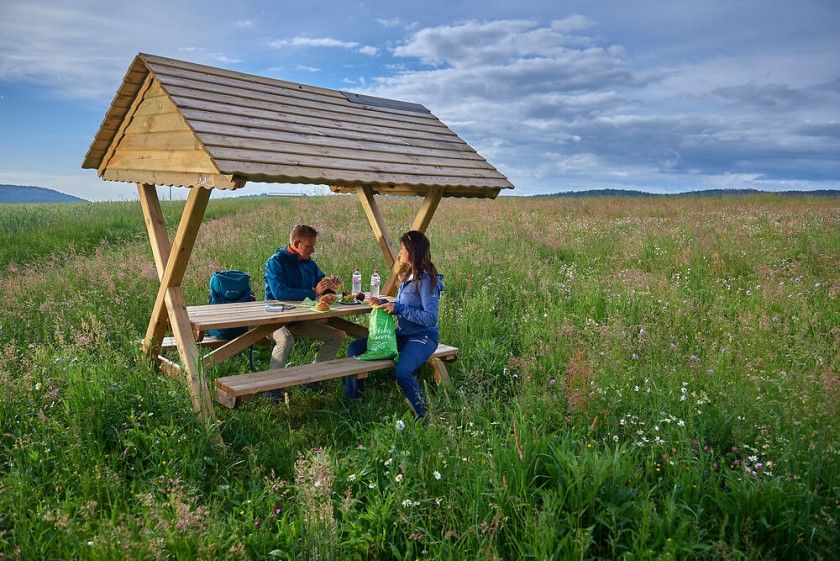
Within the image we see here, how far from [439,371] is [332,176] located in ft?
7.44

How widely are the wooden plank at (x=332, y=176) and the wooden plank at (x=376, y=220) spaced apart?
0.76 metres

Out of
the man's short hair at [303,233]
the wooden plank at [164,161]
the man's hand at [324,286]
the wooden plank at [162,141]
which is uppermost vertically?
the wooden plank at [162,141]

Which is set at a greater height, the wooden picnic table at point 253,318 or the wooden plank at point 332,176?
the wooden plank at point 332,176

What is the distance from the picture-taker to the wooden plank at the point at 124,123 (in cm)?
612

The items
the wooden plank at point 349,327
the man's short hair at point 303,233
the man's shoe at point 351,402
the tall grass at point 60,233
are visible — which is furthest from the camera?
the tall grass at point 60,233

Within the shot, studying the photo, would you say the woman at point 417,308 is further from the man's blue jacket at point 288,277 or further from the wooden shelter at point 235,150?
the man's blue jacket at point 288,277

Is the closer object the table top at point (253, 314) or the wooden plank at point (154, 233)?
the table top at point (253, 314)

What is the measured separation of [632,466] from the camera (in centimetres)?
382

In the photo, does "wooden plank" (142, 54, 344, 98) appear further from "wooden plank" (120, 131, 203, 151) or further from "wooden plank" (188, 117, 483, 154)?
"wooden plank" (188, 117, 483, 154)

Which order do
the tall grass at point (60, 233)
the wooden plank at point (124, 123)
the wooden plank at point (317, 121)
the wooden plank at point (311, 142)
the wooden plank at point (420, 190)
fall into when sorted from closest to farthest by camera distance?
the wooden plank at point (311, 142) < the wooden plank at point (317, 121) < the wooden plank at point (124, 123) < the wooden plank at point (420, 190) < the tall grass at point (60, 233)

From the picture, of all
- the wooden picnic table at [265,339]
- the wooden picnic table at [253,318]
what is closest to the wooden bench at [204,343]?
the wooden picnic table at [265,339]

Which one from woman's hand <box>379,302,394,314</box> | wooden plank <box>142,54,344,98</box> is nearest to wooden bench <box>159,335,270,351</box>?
woman's hand <box>379,302,394,314</box>

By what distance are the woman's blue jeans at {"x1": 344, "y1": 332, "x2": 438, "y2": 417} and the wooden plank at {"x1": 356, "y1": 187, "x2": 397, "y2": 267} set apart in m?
1.37

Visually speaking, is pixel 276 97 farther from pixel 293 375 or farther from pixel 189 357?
pixel 293 375
